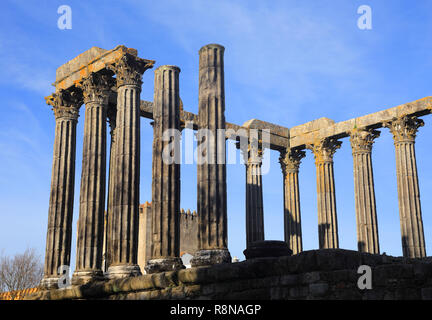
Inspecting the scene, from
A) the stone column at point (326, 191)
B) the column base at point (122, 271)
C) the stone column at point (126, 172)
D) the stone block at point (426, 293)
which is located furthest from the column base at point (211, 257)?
the stone column at point (326, 191)

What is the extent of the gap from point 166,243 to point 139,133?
4855mm

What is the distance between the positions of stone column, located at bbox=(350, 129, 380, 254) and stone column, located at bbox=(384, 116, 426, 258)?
1.76m

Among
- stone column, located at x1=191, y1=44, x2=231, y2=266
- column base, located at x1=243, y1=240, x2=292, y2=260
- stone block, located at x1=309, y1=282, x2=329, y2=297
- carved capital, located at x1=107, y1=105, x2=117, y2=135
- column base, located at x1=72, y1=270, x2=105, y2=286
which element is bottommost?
stone block, located at x1=309, y1=282, x2=329, y2=297

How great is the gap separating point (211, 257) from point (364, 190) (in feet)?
50.6

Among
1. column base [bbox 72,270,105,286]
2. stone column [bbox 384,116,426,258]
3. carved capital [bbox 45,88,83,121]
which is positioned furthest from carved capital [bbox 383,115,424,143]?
column base [bbox 72,270,105,286]

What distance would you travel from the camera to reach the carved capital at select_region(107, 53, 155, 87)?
2186 centimetres

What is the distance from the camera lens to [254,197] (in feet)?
107

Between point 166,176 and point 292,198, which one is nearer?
point 166,176

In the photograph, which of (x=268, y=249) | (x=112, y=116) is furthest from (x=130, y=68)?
(x=268, y=249)

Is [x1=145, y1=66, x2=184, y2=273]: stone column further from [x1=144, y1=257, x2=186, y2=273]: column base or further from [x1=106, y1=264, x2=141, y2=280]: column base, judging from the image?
[x1=106, y1=264, x2=141, y2=280]: column base

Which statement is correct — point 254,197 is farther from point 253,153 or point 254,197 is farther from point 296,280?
point 296,280

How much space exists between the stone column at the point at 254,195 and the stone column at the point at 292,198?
2146mm
